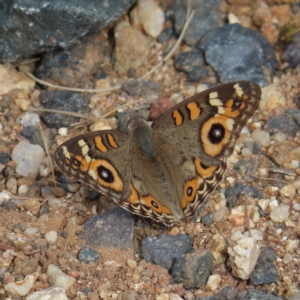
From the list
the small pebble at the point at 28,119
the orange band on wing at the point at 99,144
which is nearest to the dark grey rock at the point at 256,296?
the orange band on wing at the point at 99,144

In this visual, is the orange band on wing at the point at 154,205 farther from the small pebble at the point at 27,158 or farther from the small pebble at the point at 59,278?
the small pebble at the point at 27,158

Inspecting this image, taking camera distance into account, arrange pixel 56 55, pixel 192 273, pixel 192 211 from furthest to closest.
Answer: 1. pixel 56 55
2. pixel 192 211
3. pixel 192 273

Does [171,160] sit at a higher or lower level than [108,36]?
lower

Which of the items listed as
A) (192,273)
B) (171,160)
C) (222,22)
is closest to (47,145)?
(171,160)

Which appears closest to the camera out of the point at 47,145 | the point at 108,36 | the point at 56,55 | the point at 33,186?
the point at 33,186

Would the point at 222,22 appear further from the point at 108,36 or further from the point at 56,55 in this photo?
the point at 56,55

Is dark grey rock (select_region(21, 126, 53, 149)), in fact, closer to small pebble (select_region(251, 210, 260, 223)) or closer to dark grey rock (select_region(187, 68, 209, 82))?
dark grey rock (select_region(187, 68, 209, 82))
